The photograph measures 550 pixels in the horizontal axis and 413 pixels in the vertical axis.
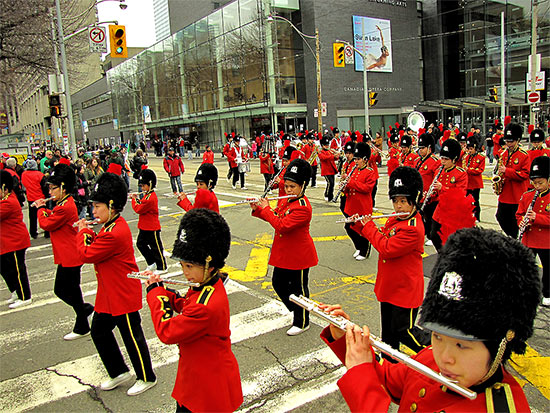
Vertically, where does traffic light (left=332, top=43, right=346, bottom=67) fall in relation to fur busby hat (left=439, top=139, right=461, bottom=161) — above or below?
above

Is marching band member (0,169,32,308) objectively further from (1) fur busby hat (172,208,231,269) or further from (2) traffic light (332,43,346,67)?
(2) traffic light (332,43,346,67)

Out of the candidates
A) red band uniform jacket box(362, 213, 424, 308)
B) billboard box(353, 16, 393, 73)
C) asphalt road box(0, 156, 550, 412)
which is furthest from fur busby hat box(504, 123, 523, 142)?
billboard box(353, 16, 393, 73)

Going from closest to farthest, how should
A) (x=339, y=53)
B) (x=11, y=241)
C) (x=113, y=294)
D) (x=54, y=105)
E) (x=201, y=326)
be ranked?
(x=201, y=326)
(x=113, y=294)
(x=11, y=241)
(x=54, y=105)
(x=339, y=53)

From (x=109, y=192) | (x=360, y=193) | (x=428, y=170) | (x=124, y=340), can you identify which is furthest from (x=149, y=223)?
(x=428, y=170)

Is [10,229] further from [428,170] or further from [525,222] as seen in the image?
[428,170]

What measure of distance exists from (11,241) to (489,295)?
722 centimetres

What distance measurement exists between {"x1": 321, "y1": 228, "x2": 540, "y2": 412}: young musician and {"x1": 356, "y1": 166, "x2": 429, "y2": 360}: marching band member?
232 centimetres

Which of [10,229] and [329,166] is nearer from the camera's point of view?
[10,229]

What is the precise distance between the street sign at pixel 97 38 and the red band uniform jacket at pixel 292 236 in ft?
53.0

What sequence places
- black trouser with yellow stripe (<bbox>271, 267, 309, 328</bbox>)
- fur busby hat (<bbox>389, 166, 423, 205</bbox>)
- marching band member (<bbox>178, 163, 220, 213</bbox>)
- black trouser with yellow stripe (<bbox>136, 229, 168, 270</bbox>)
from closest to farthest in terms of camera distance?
fur busby hat (<bbox>389, 166, 423, 205</bbox>) < black trouser with yellow stripe (<bbox>271, 267, 309, 328</bbox>) < marching band member (<bbox>178, 163, 220, 213</bbox>) < black trouser with yellow stripe (<bbox>136, 229, 168, 270</bbox>)

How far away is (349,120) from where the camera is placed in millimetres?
42875

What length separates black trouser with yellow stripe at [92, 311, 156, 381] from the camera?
4340mm

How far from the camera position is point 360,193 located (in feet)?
27.9

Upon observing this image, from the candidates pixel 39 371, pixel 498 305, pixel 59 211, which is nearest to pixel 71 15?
pixel 59 211
